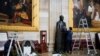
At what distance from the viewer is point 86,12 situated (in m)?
15.2

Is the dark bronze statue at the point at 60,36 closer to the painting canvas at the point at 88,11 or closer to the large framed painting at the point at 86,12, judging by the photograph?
the large framed painting at the point at 86,12

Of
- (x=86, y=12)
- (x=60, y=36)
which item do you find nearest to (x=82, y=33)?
(x=86, y=12)

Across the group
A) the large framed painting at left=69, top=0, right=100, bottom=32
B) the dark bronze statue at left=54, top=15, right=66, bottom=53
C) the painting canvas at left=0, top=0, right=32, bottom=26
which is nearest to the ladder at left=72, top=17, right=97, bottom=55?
the large framed painting at left=69, top=0, right=100, bottom=32

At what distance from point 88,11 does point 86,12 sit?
137 mm

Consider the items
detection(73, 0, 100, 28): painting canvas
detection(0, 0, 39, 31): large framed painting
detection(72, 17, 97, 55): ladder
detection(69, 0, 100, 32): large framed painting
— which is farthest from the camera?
detection(73, 0, 100, 28): painting canvas

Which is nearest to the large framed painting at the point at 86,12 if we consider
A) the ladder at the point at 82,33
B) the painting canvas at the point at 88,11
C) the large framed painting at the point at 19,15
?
the painting canvas at the point at 88,11

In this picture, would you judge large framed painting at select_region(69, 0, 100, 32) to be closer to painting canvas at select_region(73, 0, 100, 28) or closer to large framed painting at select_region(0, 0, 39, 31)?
painting canvas at select_region(73, 0, 100, 28)

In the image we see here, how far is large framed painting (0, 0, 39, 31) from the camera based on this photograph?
12197 mm

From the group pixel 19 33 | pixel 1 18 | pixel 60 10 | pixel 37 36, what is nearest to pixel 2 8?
pixel 1 18

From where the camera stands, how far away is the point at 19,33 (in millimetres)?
12648

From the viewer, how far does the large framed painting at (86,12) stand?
577 inches

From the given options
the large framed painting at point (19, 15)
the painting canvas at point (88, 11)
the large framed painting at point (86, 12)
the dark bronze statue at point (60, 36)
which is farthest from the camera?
the painting canvas at point (88, 11)

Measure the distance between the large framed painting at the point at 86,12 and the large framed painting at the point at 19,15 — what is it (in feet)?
7.69

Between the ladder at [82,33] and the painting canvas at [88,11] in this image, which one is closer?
the ladder at [82,33]
